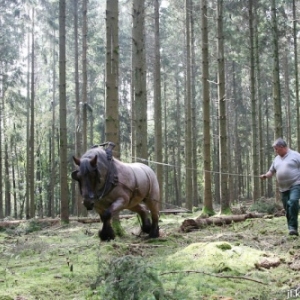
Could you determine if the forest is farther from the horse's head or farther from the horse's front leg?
the horse's head

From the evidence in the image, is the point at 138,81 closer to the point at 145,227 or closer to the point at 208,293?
the point at 145,227

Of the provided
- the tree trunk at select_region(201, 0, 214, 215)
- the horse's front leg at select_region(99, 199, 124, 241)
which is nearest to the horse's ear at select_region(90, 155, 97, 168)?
the horse's front leg at select_region(99, 199, 124, 241)

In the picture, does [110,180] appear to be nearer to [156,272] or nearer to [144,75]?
[156,272]

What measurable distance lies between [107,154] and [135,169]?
1.00m

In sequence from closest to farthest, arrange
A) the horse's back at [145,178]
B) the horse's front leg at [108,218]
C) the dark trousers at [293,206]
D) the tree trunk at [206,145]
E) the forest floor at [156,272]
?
1. the forest floor at [156,272]
2. the horse's front leg at [108,218]
3. the dark trousers at [293,206]
4. the horse's back at [145,178]
5. the tree trunk at [206,145]

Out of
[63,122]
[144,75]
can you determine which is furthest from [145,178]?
[63,122]

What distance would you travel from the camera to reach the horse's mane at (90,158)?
702 cm

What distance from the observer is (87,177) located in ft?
23.1

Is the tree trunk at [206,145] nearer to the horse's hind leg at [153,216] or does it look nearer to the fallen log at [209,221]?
the fallen log at [209,221]

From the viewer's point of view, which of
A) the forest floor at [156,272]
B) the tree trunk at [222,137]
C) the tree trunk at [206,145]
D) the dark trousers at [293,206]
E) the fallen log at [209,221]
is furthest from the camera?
the tree trunk at [206,145]

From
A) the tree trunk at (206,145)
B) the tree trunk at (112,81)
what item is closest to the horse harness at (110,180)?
the tree trunk at (112,81)

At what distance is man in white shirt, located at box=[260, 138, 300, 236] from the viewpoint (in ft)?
26.2

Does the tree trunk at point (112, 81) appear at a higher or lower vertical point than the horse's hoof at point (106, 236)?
higher

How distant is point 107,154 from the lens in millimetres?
7535
